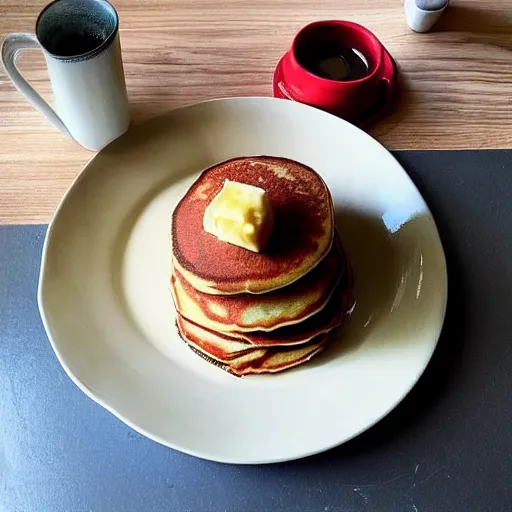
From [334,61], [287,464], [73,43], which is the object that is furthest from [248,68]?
[287,464]

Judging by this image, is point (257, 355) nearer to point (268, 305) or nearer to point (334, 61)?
point (268, 305)

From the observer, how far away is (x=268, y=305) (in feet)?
2.80

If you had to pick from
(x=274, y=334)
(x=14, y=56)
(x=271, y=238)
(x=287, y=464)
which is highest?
(x=14, y=56)

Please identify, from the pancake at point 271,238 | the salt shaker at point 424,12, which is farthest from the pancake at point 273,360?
the salt shaker at point 424,12

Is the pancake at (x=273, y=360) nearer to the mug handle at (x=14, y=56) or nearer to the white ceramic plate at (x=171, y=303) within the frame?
the white ceramic plate at (x=171, y=303)

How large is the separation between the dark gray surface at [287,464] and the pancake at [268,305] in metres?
0.18

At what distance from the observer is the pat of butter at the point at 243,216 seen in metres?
0.79

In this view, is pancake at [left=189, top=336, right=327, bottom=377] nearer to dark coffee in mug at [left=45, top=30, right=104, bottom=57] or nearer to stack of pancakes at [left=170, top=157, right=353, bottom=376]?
stack of pancakes at [left=170, top=157, right=353, bottom=376]

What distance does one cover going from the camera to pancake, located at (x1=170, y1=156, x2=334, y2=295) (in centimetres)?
83

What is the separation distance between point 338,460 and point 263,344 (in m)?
0.18

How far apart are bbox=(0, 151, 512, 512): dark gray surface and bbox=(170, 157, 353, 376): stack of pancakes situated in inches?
5.6

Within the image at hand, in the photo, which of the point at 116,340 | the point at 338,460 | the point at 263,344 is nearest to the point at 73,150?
the point at 116,340

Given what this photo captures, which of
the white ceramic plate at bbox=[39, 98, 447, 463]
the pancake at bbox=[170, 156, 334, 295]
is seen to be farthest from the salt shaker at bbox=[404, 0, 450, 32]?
the pancake at bbox=[170, 156, 334, 295]

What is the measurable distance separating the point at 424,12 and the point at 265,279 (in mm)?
674
